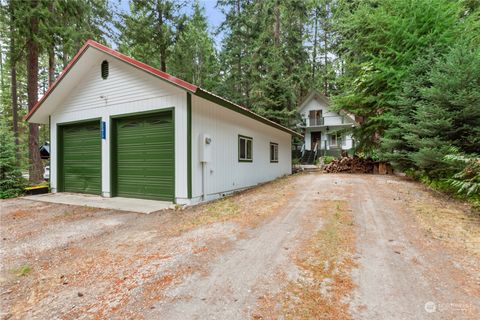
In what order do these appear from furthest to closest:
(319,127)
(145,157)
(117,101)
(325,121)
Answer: (319,127)
(325,121)
(117,101)
(145,157)

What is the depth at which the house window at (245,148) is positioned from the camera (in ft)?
30.5

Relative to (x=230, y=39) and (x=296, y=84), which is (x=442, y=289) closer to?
(x=296, y=84)

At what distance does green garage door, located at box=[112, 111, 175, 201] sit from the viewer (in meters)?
6.86

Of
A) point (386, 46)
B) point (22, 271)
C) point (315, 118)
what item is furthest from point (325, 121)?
point (22, 271)

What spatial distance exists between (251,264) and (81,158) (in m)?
8.26

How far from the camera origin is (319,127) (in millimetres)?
24531

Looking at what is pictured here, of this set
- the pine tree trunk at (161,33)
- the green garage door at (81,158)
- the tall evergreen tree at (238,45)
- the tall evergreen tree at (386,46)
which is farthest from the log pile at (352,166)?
the pine tree trunk at (161,33)

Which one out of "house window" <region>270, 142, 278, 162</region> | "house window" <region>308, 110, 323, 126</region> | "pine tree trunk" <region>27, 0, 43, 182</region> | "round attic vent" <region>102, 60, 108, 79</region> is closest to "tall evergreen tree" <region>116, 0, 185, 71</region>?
"pine tree trunk" <region>27, 0, 43, 182</region>

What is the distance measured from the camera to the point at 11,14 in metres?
9.57

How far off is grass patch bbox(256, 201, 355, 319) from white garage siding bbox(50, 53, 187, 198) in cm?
401

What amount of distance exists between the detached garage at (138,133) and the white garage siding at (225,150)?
31 mm

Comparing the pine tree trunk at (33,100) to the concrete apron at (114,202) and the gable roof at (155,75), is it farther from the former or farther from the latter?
the concrete apron at (114,202)

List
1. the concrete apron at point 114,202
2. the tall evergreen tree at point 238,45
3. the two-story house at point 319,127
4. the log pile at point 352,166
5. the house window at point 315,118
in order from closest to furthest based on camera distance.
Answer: the concrete apron at point 114,202 < the log pile at point 352,166 < the tall evergreen tree at point 238,45 < the two-story house at point 319,127 < the house window at point 315,118

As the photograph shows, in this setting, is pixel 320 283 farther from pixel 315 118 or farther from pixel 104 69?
pixel 315 118
